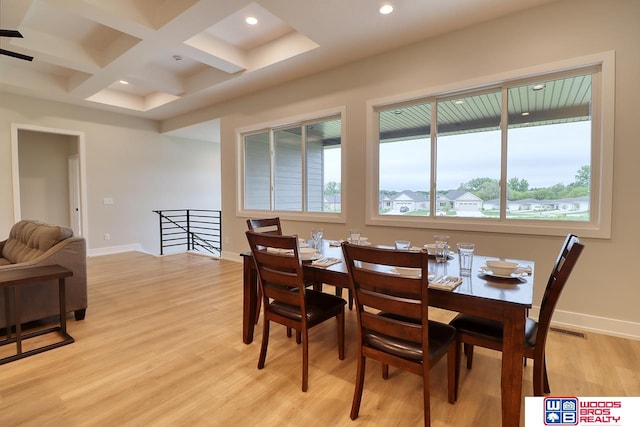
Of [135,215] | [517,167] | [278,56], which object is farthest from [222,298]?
[135,215]

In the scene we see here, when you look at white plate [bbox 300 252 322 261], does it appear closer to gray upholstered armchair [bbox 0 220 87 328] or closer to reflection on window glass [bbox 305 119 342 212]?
reflection on window glass [bbox 305 119 342 212]

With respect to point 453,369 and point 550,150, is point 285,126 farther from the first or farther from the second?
point 453,369

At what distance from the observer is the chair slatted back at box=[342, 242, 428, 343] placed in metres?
1.32

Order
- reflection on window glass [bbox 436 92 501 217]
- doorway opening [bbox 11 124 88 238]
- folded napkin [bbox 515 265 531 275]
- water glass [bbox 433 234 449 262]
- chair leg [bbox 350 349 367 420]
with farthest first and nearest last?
doorway opening [bbox 11 124 88 238] < reflection on window glass [bbox 436 92 501 217] < water glass [bbox 433 234 449 262] < folded napkin [bbox 515 265 531 275] < chair leg [bbox 350 349 367 420]

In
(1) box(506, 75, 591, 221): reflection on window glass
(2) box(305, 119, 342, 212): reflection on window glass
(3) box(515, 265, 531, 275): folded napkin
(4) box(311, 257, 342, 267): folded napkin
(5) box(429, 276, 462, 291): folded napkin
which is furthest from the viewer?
(2) box(305, 119, 342, 212): reflection on window glass

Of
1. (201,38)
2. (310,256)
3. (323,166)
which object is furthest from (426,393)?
(201,38)

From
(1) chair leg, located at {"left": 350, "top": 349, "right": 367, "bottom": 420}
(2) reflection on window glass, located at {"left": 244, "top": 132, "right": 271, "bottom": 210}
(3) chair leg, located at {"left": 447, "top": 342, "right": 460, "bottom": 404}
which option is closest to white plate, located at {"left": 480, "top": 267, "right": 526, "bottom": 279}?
(3) chair leg, located at {"left": 447, "top": 342, "right": 460, "bottom": 404}

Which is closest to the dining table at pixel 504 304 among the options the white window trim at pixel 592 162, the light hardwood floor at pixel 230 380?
the light hardwood floor at pixel 230 380

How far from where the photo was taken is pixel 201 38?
12.0 feet

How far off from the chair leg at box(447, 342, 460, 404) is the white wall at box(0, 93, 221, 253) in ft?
22.5

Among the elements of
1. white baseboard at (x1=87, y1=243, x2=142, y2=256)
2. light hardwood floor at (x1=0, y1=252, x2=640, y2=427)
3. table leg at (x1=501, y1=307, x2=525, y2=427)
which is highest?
table leg at (x1=501, y1=307, x2=525, y2=427)

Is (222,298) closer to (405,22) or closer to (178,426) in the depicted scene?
(178,426)

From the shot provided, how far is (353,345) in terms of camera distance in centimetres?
238

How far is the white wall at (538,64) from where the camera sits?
8.10ft
